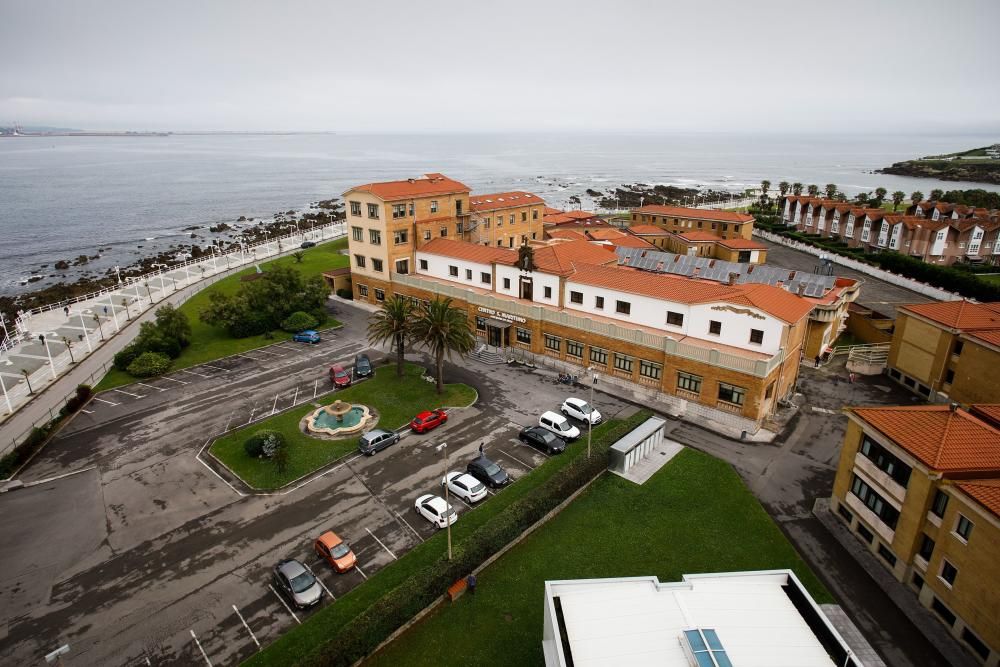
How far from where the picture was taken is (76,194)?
193 meters

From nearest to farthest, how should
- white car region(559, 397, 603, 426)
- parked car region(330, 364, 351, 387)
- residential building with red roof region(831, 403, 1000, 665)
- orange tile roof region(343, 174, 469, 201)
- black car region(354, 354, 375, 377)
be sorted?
residential building with red roof region(831, 403, 1000, 665), white car region(559, 397, 603, 426), parked car region(330, 364, 351, 387), black car region(354, 354, 375, 377), orange tile roof region(343, 174, 469, 201)

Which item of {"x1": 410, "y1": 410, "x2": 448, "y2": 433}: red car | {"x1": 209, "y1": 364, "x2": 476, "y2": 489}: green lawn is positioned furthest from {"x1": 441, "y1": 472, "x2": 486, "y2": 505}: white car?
{"x1": 209, "y1": 364, "x2": 476, "y2": 489}: green lawn

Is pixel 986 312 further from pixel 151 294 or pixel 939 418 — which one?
pixel 151 294

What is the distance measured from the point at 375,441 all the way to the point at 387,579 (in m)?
11.3

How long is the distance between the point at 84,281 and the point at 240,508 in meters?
82.6

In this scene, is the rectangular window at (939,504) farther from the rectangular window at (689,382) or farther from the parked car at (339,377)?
the parked car at (339,377)

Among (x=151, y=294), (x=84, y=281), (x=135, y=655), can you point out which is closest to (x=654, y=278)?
(x=135, y=655)

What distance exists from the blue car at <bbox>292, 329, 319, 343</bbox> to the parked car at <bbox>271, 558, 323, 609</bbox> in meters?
31.4

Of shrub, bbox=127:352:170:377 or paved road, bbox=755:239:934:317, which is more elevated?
shrub, bbox=127:352:170:377

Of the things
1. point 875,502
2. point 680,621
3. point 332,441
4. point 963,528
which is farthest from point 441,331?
point 963,528

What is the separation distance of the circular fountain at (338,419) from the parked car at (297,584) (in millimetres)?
12990

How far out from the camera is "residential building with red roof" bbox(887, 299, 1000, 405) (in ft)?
125

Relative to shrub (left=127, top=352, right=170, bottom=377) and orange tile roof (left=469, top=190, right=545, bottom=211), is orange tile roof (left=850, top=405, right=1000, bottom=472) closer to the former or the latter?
shrub (left=127, top=352, right=170, bottom=377)

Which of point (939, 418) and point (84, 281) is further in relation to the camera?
point (84, 281)
